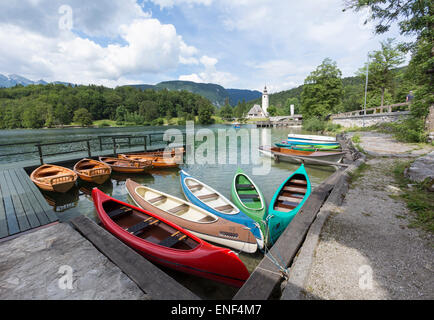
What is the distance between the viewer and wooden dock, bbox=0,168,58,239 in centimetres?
447

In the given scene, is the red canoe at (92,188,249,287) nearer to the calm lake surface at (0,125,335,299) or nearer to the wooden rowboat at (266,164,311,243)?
the calm lake surface at (0,125,335,299)

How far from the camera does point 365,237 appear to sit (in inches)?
142

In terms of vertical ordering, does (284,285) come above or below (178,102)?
below

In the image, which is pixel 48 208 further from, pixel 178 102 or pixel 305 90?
pixel 178 102

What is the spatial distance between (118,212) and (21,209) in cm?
291

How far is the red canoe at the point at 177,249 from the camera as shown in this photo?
346 cm

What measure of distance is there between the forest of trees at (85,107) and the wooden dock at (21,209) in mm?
83101

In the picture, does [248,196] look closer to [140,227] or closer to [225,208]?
[225,208]

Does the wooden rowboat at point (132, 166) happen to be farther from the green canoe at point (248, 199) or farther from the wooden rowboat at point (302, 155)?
the wooden rowboat at point (302, 155)

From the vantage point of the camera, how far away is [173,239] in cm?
401

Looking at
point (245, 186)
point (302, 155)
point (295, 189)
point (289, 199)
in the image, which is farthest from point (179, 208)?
point (302, 155)
